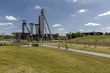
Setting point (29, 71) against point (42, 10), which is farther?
point (42, 10)

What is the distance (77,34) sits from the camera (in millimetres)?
105062

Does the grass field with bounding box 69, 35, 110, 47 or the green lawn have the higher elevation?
the grass field with bounding box 69, 35, 110, 47

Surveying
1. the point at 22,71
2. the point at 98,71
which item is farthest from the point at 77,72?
the point at 22,71

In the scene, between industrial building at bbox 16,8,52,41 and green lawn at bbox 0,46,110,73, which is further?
industrial building at bbox 16,8,52,41

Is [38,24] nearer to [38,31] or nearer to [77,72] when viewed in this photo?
[38,31]

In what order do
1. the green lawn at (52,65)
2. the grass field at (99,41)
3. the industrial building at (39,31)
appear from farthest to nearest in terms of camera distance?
the industrial building at (39,31)
the grass field at (99,41)
the green lawn at (52,65)

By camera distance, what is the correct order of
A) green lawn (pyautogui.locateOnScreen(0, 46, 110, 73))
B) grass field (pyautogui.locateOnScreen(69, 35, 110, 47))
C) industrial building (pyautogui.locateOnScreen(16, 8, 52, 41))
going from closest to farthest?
green lawn (pyautogui.locateOnScreen(0, 46, 110, 73)) < grass field (pyautogui.locateOnScreen(69, 35, 110, 47)) < industrial building (pyautogui.locateOnScreen(16, 8, 52, 41))

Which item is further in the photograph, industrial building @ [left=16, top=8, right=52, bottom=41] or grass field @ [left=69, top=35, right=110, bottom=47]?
industrial building @ [left=16, top=8, right=52, bottom=41]

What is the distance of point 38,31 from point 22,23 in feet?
55.6

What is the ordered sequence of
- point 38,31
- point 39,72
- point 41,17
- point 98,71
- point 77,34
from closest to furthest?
point 39,72 → point 98,71 → point 41,17 → point 38,31 → point 77,34

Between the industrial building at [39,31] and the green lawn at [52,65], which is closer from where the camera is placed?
the green lawn at [52,65]

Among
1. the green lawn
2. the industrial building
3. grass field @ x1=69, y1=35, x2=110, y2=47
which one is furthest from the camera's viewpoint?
the industrial building

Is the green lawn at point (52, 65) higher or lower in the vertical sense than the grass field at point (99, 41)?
lower

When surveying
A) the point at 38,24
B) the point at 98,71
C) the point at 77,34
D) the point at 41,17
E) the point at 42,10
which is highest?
the point at 42,10
